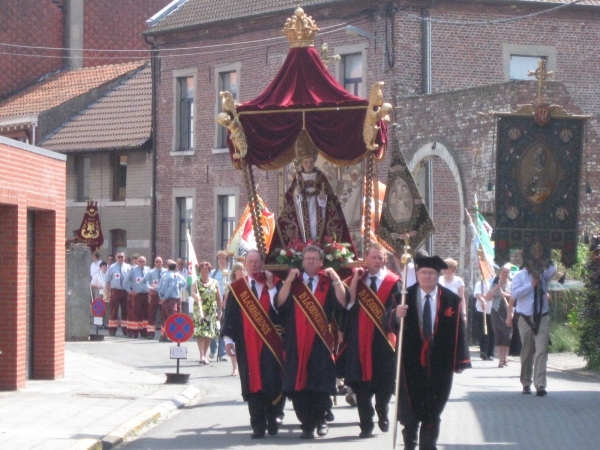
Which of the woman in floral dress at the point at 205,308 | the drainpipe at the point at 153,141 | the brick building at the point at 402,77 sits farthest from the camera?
the drainpipe at the point at 153,141

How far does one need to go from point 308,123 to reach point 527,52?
19983 millimetres

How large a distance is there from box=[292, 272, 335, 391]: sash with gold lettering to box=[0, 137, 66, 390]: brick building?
15.6ft

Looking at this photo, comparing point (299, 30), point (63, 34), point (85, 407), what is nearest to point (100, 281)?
point (63, 34)

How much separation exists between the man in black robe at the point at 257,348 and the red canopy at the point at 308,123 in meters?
1.79

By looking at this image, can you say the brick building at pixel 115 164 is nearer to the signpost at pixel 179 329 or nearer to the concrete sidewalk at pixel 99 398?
the concrete sidewalk at pixel 99 398

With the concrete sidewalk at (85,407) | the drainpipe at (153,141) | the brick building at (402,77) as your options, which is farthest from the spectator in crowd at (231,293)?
the drainpipe at (153,141)

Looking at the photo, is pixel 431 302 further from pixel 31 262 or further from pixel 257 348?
pixel 31 262

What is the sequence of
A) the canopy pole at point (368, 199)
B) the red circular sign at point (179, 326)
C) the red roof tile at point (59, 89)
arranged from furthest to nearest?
1. the red roof tile at point (59, 89)
2. the red circular sign at point (179, 326)
3. the canopy pole at point (368, 199)

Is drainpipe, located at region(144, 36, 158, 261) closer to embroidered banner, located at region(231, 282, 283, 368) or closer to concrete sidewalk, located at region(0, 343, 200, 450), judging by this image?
concrete sidewalk, located at region(0, 343, 200, 450)

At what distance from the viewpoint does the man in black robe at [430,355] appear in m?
10.8

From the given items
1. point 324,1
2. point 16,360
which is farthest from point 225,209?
point 16,360

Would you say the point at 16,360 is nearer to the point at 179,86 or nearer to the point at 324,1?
the point at 324,1

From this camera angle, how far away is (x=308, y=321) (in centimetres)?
1268

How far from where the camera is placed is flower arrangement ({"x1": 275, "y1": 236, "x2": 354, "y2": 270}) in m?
13.4
